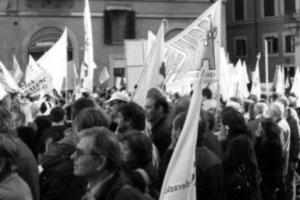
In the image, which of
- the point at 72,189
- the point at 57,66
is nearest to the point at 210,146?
the point at 72,189

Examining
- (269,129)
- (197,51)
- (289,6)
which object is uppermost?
(289,6)

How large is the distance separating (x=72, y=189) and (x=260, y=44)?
134 feet

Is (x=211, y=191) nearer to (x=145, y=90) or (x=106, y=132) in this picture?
(x=106, y=132)

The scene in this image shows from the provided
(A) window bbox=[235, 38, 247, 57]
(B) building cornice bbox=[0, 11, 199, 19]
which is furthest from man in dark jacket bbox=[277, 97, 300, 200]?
(A) window bbox=[235, 38, 247, 57]

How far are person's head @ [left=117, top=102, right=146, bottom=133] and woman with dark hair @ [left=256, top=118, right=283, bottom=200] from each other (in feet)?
7.56

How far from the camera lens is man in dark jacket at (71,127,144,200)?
3.54 metres

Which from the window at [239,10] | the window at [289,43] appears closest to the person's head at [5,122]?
the window at [289,43]

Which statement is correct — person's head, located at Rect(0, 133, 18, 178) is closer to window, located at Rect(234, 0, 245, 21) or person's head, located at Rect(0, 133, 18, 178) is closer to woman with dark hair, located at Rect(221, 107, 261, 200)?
woman with dark hair, located at Rect(221, 107, 261, 200)

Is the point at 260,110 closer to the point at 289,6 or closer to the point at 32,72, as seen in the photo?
the point at 32,72

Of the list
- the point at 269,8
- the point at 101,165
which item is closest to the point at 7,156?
the point at 101,165

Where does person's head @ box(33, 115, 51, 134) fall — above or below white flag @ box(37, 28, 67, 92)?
below

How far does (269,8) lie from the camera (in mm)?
44062

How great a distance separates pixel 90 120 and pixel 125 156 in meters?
0.97

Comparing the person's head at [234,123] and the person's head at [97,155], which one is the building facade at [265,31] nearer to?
the person's head at [234,123]
